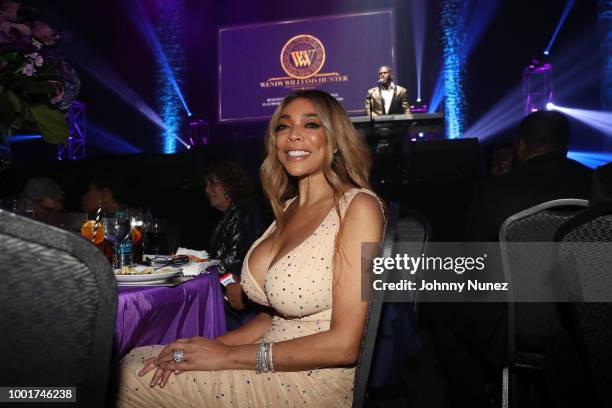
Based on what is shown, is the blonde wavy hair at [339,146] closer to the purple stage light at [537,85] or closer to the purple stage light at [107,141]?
the purple stage light at [537,85]

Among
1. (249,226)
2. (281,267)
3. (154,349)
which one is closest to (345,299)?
(281,267)

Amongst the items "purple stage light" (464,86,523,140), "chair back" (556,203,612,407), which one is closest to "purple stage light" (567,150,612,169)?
"purple stage light" (464,86,523,140)

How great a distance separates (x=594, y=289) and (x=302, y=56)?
324 inches

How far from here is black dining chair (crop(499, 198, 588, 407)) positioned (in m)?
1.67

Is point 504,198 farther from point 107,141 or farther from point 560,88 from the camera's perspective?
point 107,141

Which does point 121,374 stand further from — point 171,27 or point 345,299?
point 171,27

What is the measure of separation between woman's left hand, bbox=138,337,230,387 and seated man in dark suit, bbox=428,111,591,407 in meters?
1.20

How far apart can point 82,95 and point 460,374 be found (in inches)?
385

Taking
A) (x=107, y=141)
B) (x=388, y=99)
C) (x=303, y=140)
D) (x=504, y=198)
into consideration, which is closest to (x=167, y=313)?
(x=303, y=140)

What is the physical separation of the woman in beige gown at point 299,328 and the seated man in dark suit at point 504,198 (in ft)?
2.73

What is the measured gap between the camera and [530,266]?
1.75m

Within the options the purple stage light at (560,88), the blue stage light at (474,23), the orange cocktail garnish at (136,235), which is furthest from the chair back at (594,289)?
the blue stage light at (474,23)

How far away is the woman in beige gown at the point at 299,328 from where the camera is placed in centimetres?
125

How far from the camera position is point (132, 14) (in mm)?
9711
